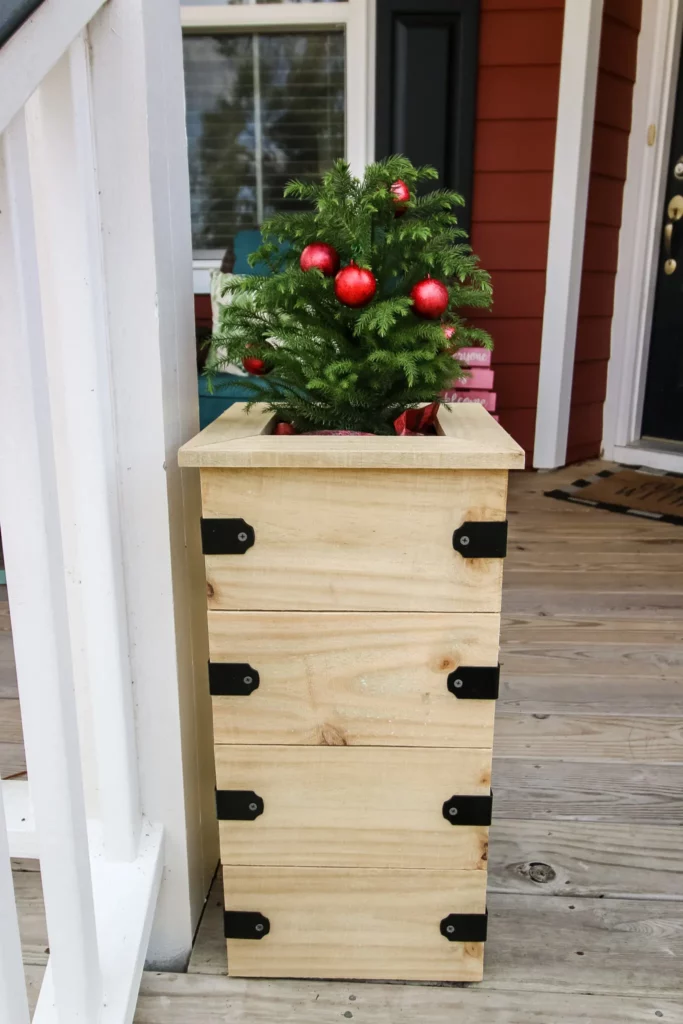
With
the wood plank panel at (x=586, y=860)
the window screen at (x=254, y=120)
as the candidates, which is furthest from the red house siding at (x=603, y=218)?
the wood plank panel at (x=586, y=860)

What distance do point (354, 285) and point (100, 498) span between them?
0.35m

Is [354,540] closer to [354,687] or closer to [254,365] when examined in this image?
[354,687]

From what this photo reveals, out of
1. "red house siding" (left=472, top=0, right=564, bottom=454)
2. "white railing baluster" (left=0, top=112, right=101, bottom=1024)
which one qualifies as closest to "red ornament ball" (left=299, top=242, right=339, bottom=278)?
"white railing baluster" (left=0, top=112, right=101, bottom=1024)

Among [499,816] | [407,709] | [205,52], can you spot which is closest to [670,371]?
[205,52]

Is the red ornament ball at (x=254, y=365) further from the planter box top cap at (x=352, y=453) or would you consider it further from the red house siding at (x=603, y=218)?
the red house siding at (x=603, y=218)

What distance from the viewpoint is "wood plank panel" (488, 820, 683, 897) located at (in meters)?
1.10

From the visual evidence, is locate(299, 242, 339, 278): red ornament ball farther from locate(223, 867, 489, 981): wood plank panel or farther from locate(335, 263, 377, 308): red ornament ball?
locate(223, 867, 489, 981): wood plank panel

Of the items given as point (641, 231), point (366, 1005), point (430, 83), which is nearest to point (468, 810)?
point (366, 1005)

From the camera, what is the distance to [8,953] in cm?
58

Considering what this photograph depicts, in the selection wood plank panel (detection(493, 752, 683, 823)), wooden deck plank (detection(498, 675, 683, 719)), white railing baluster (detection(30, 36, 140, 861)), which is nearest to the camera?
white railing baluster (detection(30, 36, 140, 861))

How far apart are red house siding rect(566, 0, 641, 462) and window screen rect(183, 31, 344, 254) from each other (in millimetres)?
1011

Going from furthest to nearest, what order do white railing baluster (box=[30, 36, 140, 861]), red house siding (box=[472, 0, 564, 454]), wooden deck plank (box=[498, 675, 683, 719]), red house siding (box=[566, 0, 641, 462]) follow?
1. red house siding (box=[566, 0, 641, 462])
2. red house siding (box=[472, 0, 564, 454])
3. wooden deck plank (box=[498, 675, 683, 719])
4. white railing baluster (box=[30, 36, 140, 861])

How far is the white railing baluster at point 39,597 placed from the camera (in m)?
0.57

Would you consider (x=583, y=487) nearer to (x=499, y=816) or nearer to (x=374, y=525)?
(x=499, y=816)
